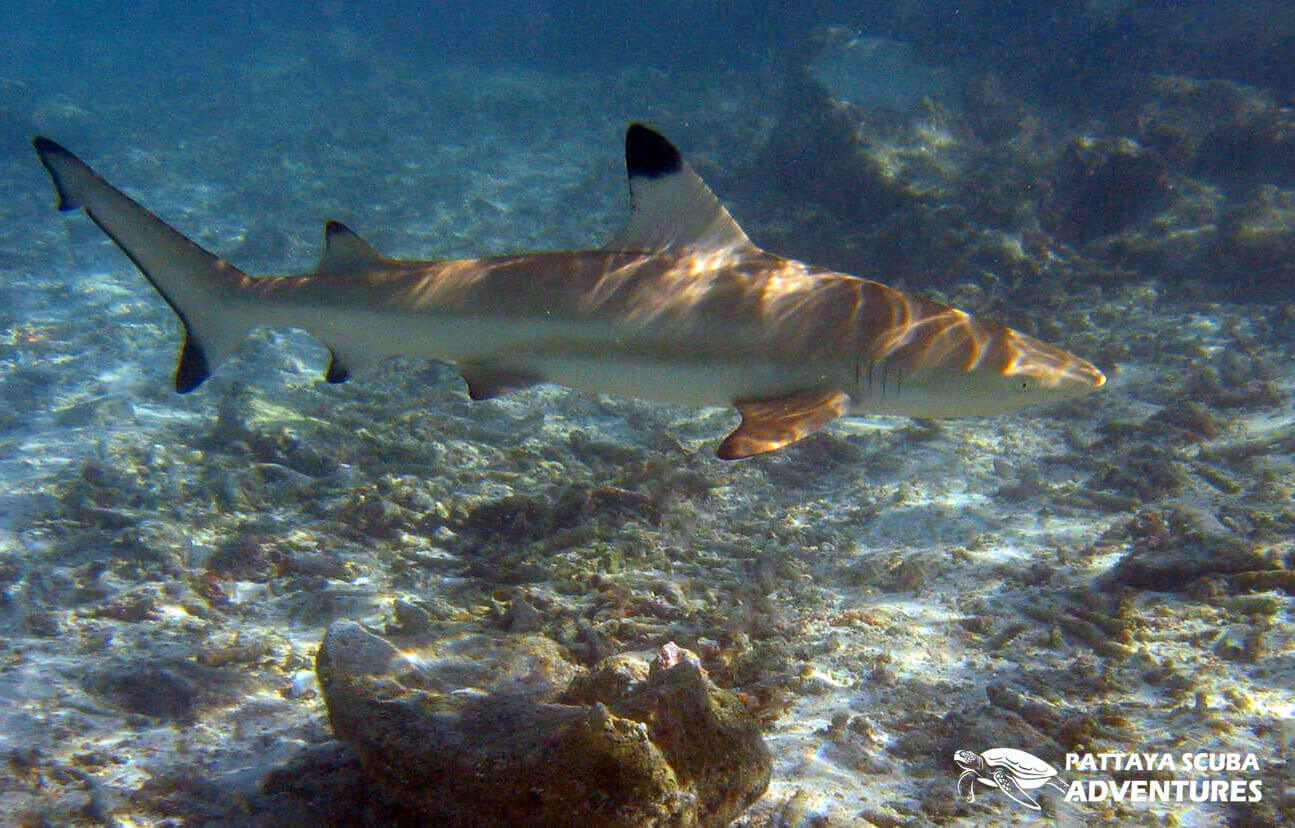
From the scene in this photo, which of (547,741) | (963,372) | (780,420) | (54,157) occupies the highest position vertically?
(54,157)

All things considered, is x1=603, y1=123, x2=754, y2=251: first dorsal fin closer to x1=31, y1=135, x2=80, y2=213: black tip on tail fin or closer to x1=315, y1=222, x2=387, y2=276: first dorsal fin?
x1=315, y1=222, x2=387, y2=276: first dorsal fin

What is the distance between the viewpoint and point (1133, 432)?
695cm

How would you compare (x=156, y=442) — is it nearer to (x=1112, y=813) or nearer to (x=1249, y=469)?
(x=1112, y=813)

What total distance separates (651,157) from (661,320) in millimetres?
880

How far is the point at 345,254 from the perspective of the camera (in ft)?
12.9

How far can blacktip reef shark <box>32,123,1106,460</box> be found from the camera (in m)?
3.44

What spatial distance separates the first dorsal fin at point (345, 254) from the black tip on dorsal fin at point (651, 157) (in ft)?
4.88

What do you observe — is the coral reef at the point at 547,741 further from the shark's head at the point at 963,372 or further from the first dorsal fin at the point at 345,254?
the first dorsal fin at the point at 345,254

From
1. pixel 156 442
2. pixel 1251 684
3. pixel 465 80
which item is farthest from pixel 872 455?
pixel 465 80

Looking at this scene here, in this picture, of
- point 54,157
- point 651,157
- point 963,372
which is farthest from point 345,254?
point 963,372

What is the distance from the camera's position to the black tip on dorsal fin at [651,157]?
12.0 ft

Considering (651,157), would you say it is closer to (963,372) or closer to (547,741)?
(963,372)

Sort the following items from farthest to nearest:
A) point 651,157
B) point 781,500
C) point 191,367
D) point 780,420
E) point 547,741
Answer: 1. point 781,500
2. point 191,367
3. point 651,157
4. point 780,420
5. point 547,741

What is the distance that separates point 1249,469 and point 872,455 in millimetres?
3056
